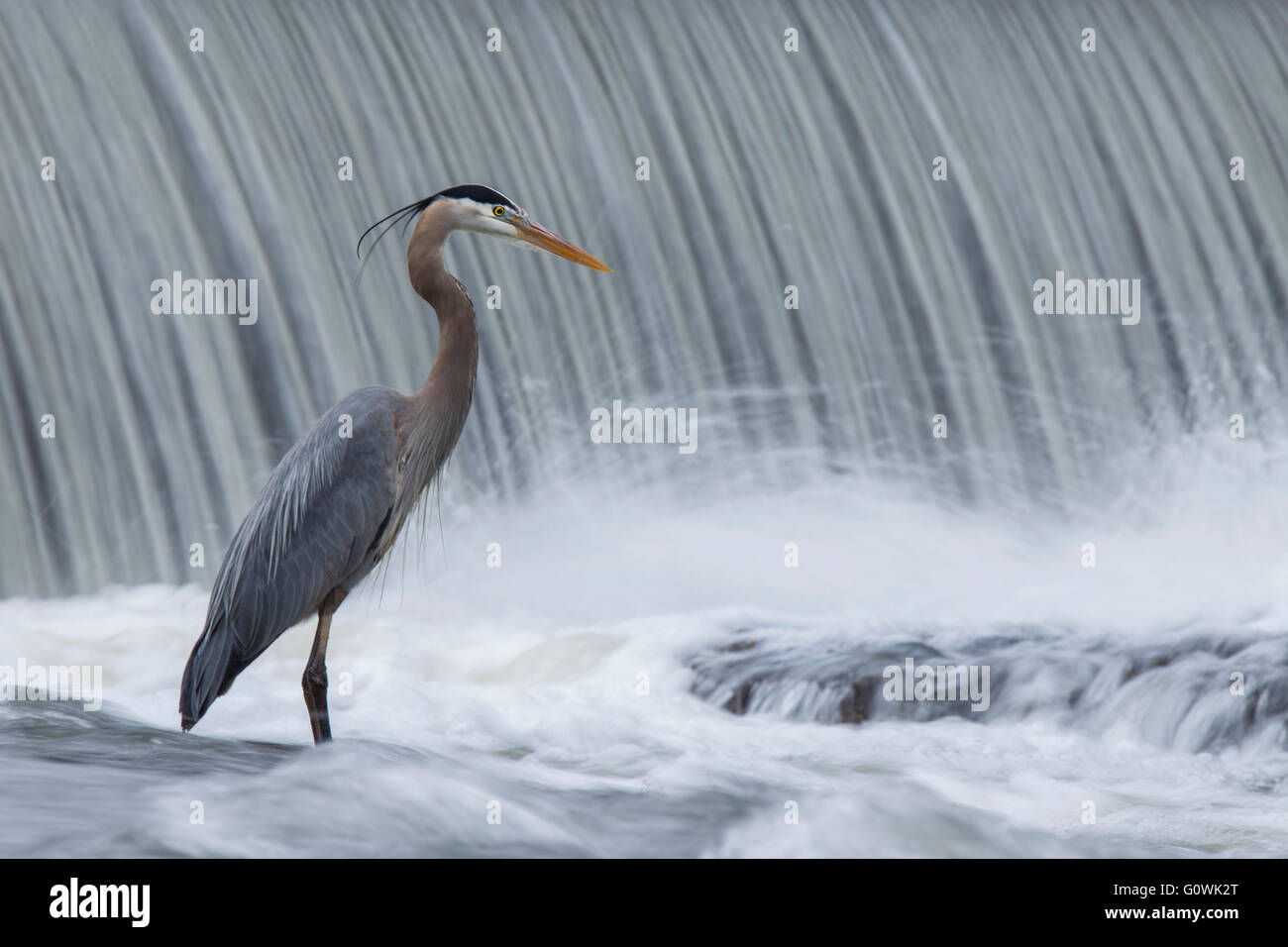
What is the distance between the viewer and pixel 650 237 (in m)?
8.70

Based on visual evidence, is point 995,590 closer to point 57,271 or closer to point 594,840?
point 594,840

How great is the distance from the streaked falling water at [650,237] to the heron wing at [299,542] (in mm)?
3378

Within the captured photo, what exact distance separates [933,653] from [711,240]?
3.62m

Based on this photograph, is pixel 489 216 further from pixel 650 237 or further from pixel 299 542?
pixel 650 237

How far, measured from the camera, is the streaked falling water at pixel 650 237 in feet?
24.7

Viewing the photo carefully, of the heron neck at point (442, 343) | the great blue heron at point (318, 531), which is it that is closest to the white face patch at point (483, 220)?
the heron neck at point (442, 343)

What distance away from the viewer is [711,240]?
8.75 metres

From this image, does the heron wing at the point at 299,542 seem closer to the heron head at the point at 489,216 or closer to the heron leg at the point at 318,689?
the heron leg at the point at 318,689

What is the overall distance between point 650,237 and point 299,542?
4773 millimetres

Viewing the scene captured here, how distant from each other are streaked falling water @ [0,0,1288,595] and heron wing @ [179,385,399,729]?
3.38 metres

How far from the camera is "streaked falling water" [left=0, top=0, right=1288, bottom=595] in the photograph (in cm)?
752

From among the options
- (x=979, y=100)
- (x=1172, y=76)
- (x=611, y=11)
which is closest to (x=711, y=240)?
(x=611, y=11)

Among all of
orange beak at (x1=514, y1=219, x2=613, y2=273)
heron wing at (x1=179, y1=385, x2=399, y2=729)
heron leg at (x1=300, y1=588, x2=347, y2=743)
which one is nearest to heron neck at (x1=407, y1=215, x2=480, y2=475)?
heron wing at (x1=179, y1=385, x2=399, y2=729)

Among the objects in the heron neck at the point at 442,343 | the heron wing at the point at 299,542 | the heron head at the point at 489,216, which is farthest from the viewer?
the heron head at the point at 489,216
